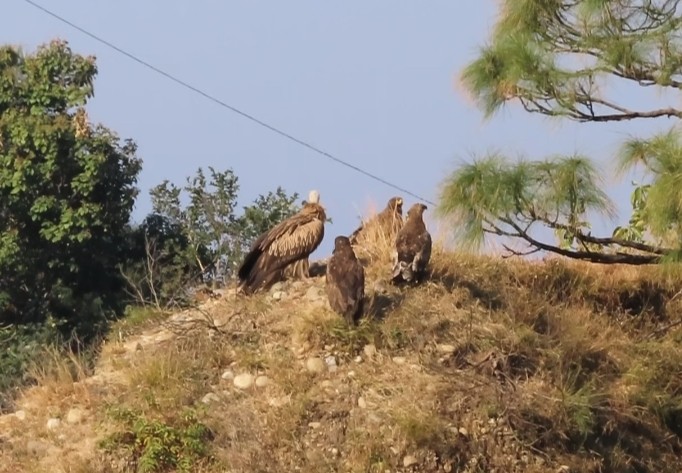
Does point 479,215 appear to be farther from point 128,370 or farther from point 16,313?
point 16,313

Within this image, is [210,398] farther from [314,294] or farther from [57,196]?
[57,196]

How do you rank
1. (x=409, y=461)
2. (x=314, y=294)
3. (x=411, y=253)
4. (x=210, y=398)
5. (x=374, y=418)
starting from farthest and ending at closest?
1. (x=314, y=294)
2. (x=411, y=253)
3. (x=210, y=398)
4. (x=374, y=418)
5. (x=409, y=461)

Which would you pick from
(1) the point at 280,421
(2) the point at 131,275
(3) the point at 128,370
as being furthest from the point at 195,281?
(1) the point at 280,421

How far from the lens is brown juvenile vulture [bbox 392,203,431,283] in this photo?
36.7 ft

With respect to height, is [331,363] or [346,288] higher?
[346,288]

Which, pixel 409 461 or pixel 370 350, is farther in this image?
pixel 370 350

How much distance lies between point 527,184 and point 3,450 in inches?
160

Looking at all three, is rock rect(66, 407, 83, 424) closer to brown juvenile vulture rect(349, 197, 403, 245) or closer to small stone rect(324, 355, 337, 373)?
small stone rect(324, 355, 337, 373)

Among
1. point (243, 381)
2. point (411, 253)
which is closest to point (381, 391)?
point (243, 381)

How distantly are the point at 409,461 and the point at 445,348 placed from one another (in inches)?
49.7

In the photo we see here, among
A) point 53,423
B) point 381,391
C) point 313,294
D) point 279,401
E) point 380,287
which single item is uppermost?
point 380,287

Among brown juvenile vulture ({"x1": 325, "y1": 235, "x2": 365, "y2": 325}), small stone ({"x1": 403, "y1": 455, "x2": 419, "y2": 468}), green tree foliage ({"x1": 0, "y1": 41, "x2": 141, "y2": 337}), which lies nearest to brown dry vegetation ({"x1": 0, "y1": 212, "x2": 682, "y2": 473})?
small stone ({"x1": 403, "y1": 455, "x2": 419, "y2": 468})

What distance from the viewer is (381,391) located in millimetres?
10219

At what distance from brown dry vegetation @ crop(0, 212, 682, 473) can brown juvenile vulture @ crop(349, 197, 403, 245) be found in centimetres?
46
